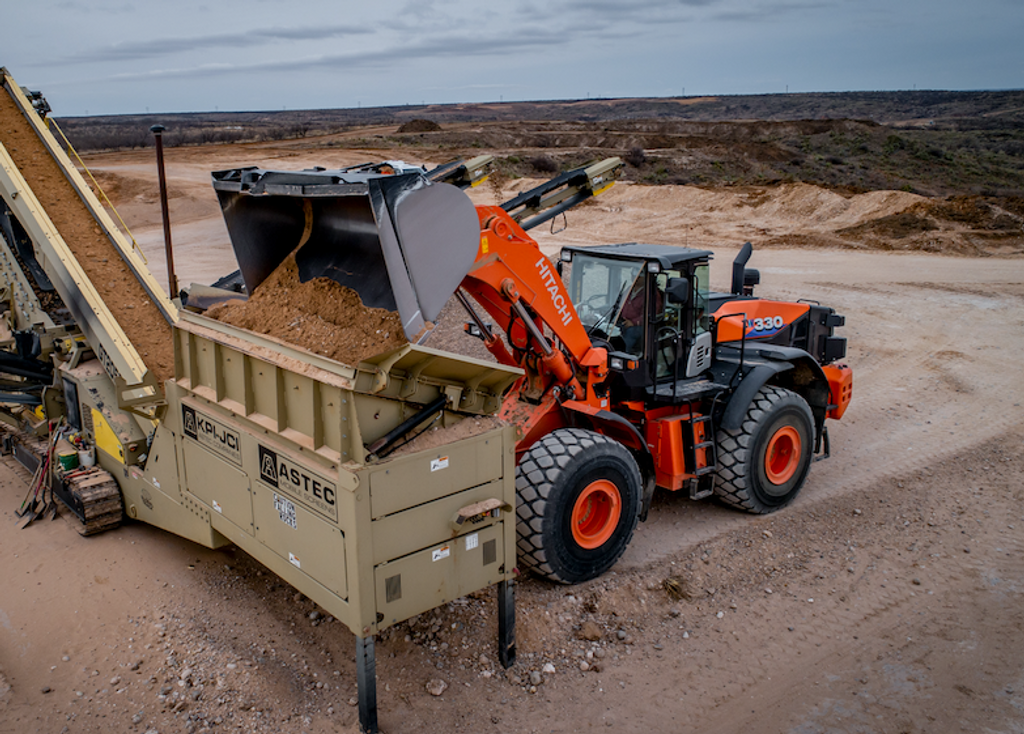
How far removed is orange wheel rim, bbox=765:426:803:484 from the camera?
6.98 m

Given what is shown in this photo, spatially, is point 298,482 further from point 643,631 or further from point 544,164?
point 544,164

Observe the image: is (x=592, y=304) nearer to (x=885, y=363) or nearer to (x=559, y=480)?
(x=559, y=480)

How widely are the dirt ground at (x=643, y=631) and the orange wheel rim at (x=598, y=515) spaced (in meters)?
0.34

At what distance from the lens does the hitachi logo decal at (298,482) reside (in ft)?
13.3

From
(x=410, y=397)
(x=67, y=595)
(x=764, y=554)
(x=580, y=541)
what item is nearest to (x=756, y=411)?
(x=764, y=554)

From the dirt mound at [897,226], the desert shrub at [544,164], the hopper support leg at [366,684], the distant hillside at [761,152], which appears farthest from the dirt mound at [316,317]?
the desert shrub at [544,164]

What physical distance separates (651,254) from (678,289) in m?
0.40

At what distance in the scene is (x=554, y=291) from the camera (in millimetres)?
5730

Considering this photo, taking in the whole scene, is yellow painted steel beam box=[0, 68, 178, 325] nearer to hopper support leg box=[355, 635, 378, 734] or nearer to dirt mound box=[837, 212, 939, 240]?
hopper support leg box=[355, 635, 378, 734]

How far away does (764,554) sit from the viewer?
6.30 metres

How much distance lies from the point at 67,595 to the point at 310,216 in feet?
10.3

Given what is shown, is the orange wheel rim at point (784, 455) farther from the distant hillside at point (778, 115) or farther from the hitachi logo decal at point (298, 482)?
the distant hillside at point (778, 115)

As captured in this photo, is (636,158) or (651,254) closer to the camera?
(651,254)


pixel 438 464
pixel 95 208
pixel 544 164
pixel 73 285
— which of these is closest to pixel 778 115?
pixel 544 164
